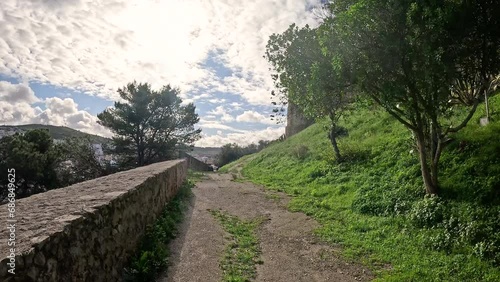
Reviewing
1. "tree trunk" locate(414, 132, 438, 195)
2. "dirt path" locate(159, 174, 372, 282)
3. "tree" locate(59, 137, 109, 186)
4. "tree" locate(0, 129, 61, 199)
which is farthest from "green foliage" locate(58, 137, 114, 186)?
"tree trunk" locate(414, 132, 438, 195)

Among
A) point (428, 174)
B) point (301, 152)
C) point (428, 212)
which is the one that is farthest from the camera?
point (301, 152)

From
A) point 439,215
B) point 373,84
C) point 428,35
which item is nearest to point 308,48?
point 373,84

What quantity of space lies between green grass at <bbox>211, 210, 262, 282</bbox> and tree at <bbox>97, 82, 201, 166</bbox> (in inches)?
1161

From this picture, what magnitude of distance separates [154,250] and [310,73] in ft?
25.9

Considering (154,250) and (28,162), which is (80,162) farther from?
(154,250)

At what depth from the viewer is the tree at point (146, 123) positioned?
38.9 meters

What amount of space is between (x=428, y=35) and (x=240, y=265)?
274 inches

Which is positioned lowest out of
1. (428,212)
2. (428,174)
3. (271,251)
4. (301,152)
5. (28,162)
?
(271,251)

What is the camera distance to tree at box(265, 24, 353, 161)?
990 centimetres

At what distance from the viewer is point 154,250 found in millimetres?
7316

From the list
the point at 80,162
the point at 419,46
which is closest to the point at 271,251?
the point at 419,46

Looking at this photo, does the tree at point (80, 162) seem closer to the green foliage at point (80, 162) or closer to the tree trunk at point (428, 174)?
the green foliage at point (80, 162)

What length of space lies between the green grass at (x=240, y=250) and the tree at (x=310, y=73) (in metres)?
4.89

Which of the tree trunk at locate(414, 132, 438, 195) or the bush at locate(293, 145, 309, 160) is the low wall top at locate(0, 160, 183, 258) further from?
the bush at locate(293, 145, 309, 160)
